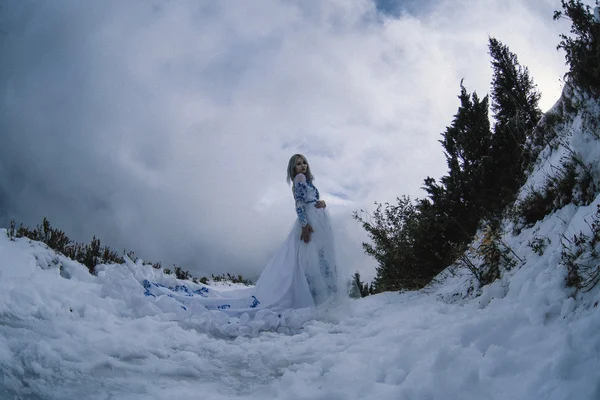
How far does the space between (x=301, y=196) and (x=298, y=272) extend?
4.17ft

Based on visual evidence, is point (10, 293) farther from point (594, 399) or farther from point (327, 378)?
point (594, 399)

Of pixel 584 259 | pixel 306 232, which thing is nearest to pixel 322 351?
pixel 584 259

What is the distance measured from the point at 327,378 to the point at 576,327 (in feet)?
4.70

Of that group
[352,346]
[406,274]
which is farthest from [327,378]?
[406,274]

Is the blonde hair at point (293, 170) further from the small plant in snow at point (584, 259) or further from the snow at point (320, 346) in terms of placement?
the small plant in snow at point (584, 259)

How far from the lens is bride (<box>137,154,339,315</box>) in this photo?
17.8 feet

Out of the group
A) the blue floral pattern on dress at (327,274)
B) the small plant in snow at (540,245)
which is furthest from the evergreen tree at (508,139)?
the blue floral pattern on dress at (327,274)

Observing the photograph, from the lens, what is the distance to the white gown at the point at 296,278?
213 inches

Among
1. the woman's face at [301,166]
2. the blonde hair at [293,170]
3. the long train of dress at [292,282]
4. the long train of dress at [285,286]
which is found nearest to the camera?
the long train of dress at [285,286]

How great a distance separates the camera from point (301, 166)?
6.15 m

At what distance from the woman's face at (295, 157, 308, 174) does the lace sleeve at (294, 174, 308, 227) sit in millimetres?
191

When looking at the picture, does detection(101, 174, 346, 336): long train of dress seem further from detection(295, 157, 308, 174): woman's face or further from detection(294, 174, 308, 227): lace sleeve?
detection(295, 157, 308, 174): woman's face

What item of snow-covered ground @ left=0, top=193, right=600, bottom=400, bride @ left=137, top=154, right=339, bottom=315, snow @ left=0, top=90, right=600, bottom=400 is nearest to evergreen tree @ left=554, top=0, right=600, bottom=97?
snow @ left=0, top=90, right=600, bottom=400

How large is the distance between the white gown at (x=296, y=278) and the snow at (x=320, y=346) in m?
0.88
